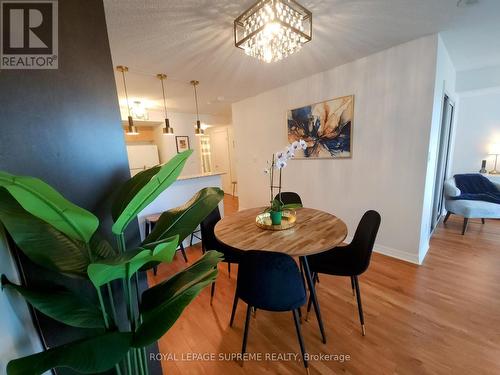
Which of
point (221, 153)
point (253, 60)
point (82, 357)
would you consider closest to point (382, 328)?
point (82, 357)

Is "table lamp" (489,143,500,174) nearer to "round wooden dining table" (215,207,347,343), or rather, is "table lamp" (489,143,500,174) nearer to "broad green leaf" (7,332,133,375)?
"round wooden dining table" (215,207,347,343)

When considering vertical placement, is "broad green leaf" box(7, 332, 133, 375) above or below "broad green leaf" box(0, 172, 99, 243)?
below

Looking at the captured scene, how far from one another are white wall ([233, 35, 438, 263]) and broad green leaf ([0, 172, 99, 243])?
9.62 feet

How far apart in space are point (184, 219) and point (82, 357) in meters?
0.43

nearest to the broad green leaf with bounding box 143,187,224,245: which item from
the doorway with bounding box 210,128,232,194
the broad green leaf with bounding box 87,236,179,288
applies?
the broad green leaf with bounding box 87,236,179,288

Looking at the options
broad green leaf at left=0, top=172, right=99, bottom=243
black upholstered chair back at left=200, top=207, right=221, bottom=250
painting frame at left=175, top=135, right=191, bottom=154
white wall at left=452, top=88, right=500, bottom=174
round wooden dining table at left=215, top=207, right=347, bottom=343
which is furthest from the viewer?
painting frame at left=175, top=135, right=191, bottom=154

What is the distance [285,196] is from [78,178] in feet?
6.50

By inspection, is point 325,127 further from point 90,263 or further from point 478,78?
point 90,263

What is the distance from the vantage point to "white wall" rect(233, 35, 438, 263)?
7.31 ft

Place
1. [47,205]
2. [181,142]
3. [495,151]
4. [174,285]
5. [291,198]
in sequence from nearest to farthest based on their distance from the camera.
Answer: [47,205], [174,285], [291,198], [495,151], [181,142]

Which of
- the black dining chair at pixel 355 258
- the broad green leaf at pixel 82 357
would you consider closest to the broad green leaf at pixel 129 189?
the broad green leaf at pixel 82 357

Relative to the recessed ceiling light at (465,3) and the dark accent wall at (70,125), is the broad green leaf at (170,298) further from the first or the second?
the recessed ceiling light at (465,3)

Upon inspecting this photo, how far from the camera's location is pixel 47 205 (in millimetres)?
439

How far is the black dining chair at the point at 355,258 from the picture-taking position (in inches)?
58.0
